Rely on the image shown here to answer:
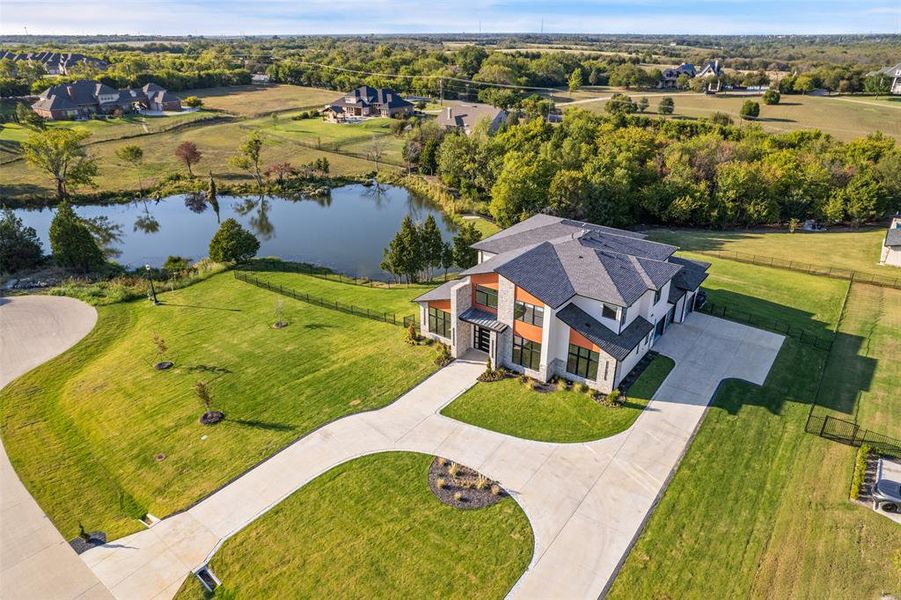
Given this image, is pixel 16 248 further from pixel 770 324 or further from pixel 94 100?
pixel 94 100

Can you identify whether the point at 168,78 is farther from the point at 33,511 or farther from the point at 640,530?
the point at 640,530

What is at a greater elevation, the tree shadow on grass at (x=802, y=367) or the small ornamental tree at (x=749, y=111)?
the small ornamental tree at (x=749, y=111)

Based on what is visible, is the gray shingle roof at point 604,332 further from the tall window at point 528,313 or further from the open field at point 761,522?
the open field at point 761,522

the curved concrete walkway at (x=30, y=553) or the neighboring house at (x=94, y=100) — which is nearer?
the curved concrete walkway at (x=30, y=553)

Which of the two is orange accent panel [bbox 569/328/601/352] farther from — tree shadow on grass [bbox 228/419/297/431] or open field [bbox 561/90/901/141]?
open field [bbox 561/90/901/141]

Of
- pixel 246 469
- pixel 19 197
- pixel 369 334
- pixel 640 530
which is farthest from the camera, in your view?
pixel 19 197

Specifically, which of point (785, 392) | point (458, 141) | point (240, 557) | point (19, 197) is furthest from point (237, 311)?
point (19, 197)

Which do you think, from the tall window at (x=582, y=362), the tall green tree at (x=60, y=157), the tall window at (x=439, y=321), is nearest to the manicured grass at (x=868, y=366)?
the tall window at (x=582, y=362)
